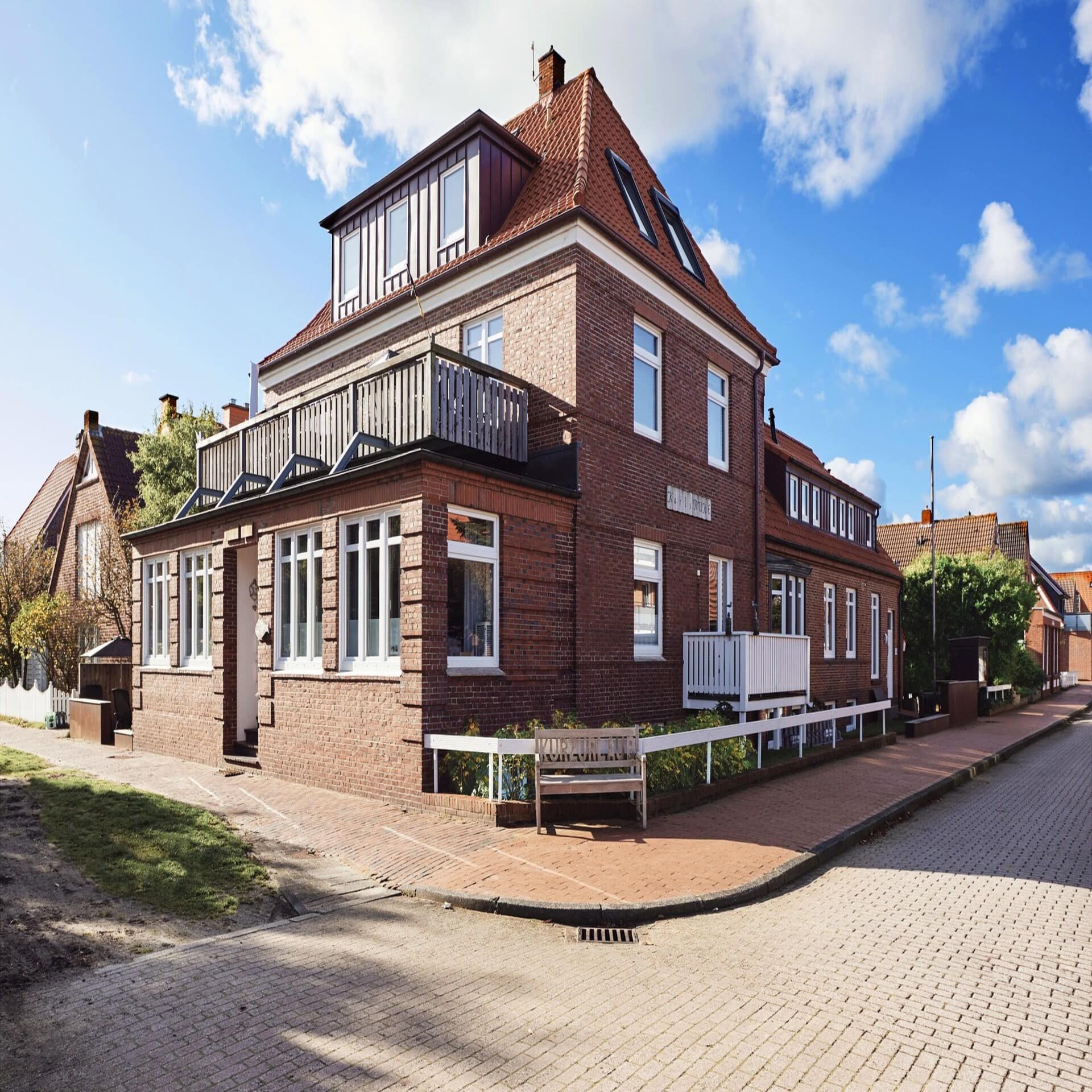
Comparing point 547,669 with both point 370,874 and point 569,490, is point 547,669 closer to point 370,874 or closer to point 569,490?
point 569,490

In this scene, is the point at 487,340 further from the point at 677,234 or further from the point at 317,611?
the point at 677,234

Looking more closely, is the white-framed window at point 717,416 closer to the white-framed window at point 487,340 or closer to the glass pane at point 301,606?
the white-framed window at point 487,340

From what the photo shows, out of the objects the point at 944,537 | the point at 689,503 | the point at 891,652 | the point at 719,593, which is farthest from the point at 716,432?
the point at 944,537

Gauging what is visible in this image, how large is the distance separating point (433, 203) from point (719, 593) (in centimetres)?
909

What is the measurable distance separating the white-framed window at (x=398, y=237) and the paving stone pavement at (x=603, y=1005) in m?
12.2

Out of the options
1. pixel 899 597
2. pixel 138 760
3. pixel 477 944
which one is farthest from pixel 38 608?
pixel 899 597

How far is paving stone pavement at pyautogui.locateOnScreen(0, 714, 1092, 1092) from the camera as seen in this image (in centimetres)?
404

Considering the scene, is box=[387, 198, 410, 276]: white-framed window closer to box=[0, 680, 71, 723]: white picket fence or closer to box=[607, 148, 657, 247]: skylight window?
box=[607, 148, 657, 247]: skylight window

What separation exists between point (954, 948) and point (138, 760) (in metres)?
13.1

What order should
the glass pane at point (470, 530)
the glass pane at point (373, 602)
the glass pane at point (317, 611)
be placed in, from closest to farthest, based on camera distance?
the glass pane at point (470, 530) → the glass pane at point (373, 602) → the glass pane at point (317, 611)

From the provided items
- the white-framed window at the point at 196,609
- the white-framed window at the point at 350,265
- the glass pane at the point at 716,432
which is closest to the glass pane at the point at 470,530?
the white-framed window at the point at 196,609

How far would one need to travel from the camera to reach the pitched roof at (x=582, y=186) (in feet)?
43.7

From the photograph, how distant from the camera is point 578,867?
7484mm

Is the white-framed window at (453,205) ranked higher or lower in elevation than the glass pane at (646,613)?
higher
